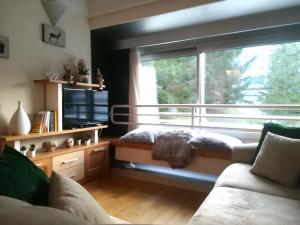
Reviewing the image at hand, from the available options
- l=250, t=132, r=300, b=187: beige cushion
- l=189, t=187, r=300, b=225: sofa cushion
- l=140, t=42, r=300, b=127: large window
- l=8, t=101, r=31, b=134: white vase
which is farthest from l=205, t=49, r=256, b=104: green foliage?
l=8, t=101, r=31, b=134: white vase

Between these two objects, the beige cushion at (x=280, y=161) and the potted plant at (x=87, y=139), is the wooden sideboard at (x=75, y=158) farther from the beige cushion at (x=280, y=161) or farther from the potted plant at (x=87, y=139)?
the beige cushion at (x=280, y=161)

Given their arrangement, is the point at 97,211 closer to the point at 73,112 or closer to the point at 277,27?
the point at 73,112

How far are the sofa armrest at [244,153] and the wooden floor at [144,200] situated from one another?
0.65 metres

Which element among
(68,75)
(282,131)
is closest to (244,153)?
(282,131)

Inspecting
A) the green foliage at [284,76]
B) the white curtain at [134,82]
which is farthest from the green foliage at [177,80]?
the green foliage at [284,76]

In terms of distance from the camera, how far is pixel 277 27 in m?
2.76

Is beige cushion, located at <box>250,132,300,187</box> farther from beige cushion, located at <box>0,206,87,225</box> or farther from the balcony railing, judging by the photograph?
beige cushion, located at <box>0,206,87,225</box>

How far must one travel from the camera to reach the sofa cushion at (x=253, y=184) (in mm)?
1534

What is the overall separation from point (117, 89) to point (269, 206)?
9.88ft

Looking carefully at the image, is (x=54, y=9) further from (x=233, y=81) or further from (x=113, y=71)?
(x=233, y=81)

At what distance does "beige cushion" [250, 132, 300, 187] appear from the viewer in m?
→ 1.67

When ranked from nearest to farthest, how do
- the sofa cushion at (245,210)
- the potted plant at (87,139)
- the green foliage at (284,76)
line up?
the sofa cushion at (245,210) → the green foliage at (284,76) → the potted plant at (87,139)

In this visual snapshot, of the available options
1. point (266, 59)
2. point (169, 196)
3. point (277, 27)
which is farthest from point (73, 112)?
point (277, 27)

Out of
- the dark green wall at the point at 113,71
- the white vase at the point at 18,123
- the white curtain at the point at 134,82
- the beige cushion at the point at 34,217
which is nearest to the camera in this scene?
the beige cushion at the point at 34,217
